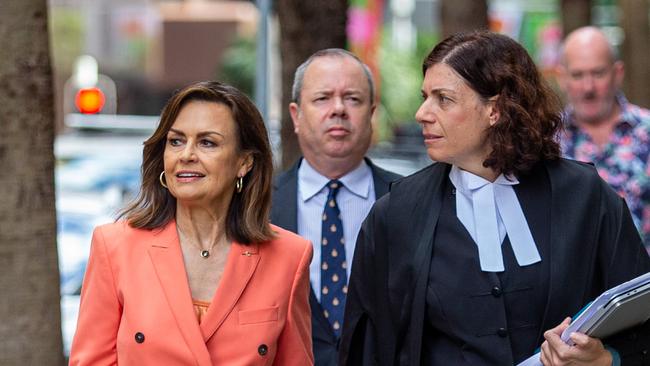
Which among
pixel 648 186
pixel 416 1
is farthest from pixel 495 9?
pixel 648 186

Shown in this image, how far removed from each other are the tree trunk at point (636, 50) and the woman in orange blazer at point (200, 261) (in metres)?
10.5

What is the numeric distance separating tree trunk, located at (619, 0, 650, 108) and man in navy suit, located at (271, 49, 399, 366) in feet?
29.8

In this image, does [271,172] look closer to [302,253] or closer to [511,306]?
[302,253]

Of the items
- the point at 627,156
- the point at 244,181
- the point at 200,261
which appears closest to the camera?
the point at 200,261

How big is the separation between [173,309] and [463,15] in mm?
7035

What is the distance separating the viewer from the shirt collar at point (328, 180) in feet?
19.0

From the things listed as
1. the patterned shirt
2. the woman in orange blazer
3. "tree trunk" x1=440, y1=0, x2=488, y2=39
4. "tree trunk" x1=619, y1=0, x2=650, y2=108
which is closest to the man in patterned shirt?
the patterned shirt

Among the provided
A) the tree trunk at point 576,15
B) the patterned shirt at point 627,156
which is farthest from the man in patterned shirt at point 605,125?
the tree trunk at point 576,15

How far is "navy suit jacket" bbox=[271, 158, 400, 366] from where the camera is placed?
5398 millimetres

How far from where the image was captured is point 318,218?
5.75m

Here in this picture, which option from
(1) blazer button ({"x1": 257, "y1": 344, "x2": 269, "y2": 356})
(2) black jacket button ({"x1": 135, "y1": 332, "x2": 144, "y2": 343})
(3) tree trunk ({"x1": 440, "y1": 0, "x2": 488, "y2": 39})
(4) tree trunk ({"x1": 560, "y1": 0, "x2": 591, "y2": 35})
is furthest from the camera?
(4) tree trunk ({"x1": 560, "y1": 0, "x2": 591, "y2": 35})

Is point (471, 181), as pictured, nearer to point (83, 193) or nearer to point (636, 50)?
point (83, 193)

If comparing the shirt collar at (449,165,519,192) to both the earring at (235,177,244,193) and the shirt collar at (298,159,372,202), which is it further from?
the shirt collar at (298,159,372,202)

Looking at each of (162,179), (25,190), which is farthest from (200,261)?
(25,190)
